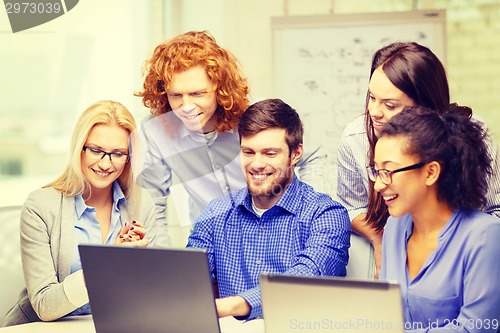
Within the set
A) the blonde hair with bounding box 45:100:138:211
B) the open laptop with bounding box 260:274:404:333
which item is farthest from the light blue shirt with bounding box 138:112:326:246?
the open laptop with bounding box 260:274:404:333

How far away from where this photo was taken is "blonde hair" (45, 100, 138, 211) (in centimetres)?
239

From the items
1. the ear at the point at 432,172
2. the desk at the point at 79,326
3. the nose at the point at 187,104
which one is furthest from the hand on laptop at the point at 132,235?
→ the ear at the point at 432,172

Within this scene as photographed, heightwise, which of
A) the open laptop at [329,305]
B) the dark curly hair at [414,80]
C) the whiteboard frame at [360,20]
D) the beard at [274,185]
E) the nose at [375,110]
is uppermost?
the whiteboard frame at [360,20]

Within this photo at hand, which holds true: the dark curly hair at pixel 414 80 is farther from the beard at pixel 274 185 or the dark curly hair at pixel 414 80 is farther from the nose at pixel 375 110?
the beard at pixel 274 185

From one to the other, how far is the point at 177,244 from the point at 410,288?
2647 millimetres

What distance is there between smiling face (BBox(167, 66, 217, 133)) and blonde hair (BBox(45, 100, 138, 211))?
0.20 meters

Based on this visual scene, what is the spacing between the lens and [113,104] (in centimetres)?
246

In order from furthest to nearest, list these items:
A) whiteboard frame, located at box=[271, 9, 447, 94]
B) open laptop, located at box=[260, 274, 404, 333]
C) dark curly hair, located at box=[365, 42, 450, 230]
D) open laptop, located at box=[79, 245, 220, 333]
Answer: whiteboard frame, located at box=[271, 9, 447, 94], dark curly hair, located at box=[365, 42, 450, 230], open laptop, located at box=[79, 245, 220, 333], open laptop, located at box=[260, 274, 404, 333]

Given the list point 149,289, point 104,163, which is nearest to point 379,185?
point 149,289

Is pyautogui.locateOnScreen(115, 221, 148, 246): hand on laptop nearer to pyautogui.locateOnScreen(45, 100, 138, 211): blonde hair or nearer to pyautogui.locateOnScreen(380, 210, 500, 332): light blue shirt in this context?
pyautogui.locateOnScreen(45, 100, 138, 211): blonde hair

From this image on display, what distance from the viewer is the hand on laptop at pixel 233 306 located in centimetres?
197

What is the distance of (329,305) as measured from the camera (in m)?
1.49

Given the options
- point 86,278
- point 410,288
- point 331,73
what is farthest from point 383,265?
point 331,73

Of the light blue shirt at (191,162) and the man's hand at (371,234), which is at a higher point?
the light blue shirt at (191,162)
